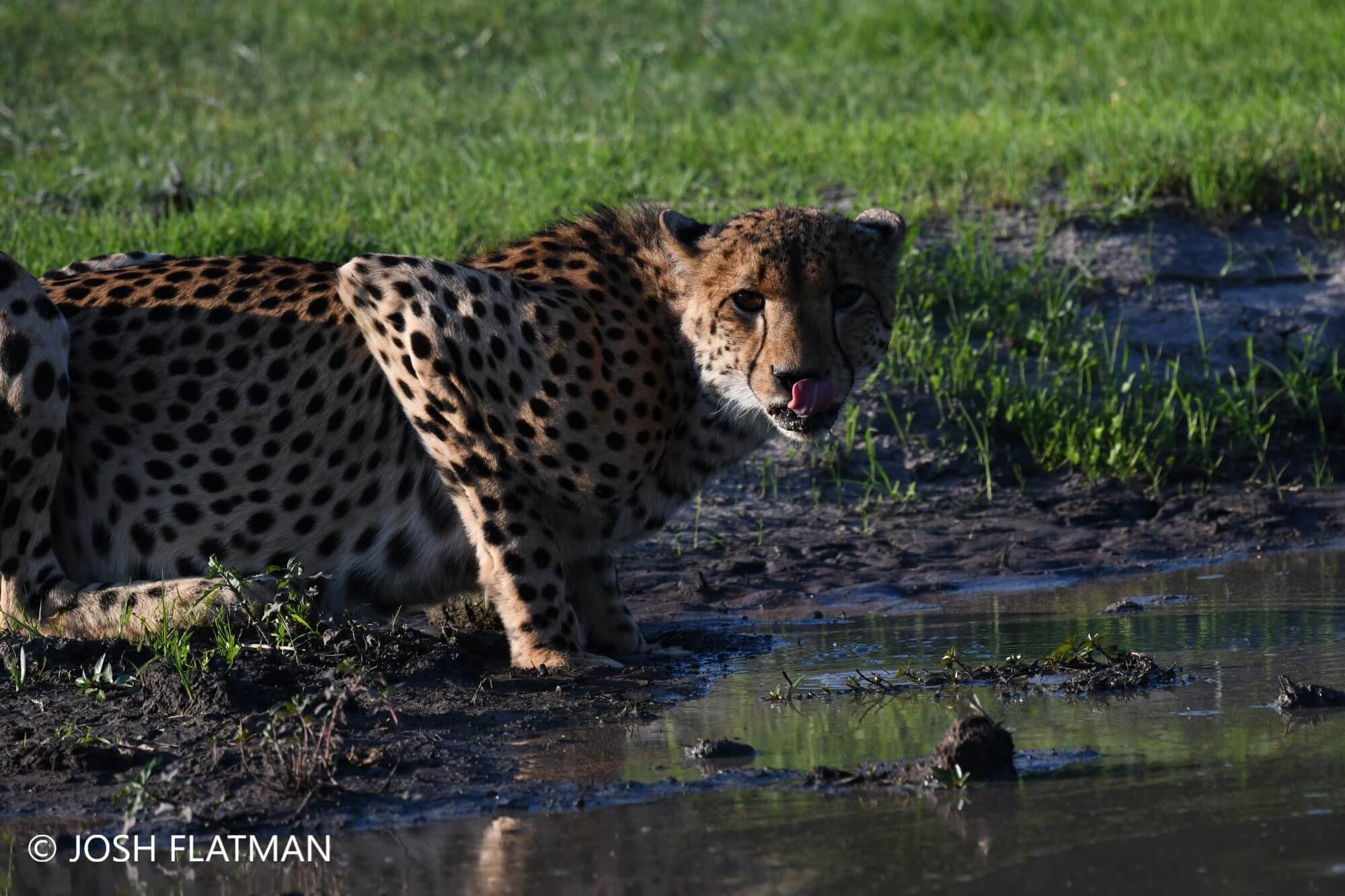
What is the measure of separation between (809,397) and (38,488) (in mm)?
2087

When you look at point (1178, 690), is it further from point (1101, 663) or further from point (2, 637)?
point (2, 637)

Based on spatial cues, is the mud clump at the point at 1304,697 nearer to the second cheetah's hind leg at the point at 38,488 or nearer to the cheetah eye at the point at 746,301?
the cheetah eye at the point at 746,301

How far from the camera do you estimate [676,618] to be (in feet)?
19.0

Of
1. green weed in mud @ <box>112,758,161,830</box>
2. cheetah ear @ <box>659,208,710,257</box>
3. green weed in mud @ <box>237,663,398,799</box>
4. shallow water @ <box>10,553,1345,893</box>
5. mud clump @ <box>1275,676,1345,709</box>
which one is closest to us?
shallow water @ <box>10,553,1345,893</box>

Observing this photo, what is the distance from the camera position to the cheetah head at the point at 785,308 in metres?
4.84

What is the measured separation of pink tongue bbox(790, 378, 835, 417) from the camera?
189 inches

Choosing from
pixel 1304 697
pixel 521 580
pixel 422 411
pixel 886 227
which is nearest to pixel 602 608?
pixel 521 580

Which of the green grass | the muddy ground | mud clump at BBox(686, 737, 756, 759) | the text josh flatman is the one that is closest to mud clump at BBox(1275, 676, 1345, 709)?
mud clump at BBox(686, 737, 756, 759)

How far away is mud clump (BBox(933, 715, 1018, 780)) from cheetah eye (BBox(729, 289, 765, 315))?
5.29 ft

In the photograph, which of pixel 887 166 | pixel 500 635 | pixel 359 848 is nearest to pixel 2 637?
pixel 500 635

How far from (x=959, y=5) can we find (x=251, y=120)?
191 inches

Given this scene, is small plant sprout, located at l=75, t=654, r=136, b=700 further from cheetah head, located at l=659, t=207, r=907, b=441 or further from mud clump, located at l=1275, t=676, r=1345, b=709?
mud clump, located at l=1275, t=676, r=1345, b=709

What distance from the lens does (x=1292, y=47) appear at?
36.4 feet

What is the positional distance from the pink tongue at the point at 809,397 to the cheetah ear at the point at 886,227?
0.57 m
